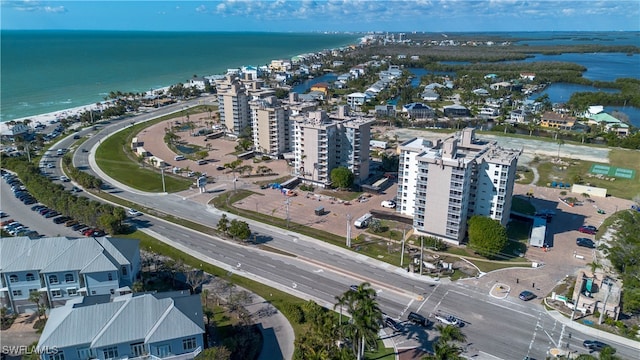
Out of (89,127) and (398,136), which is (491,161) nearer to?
(398,136)

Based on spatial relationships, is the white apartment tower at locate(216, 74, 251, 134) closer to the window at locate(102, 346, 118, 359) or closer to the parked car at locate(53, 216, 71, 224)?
the parked car at locate(53, 216, 71, 224)

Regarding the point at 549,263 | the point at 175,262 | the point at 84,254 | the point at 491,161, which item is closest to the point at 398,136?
the point at 491,161

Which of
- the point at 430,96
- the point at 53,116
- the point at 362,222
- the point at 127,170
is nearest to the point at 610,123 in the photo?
the point at 430,96

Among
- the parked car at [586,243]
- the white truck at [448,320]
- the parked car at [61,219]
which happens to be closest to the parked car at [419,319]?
the white truck at [448,320]

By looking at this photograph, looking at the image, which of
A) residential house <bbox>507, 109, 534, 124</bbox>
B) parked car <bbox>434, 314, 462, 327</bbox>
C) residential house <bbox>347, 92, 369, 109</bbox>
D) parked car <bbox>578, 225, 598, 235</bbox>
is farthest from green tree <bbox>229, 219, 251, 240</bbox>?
residential house <bbox>347, 92, 369, 109</bbox>

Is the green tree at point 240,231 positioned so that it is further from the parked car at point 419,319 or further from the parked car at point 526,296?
the parked car at point 526,296

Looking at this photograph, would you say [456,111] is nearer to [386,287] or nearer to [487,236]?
[487,236]
